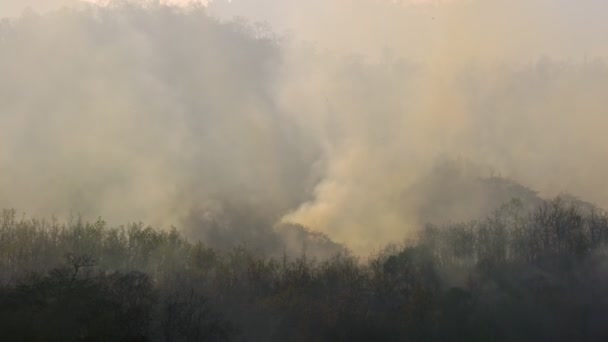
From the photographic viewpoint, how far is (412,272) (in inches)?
3152

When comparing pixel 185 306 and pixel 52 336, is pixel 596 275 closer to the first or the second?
pixel 185 306

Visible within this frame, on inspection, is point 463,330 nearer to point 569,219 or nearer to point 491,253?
point 491,253

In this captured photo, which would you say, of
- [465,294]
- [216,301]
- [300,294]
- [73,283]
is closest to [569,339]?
[465,294]

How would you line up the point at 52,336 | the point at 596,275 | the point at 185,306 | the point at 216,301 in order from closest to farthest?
the point at 52,336 < the point at 185,306 < the point at 216,301 < the point at 596,275

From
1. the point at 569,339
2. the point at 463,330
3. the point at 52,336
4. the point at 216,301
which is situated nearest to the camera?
the point at 52,336

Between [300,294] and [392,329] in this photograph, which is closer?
[392,329]

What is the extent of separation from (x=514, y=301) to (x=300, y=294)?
73.3 feet

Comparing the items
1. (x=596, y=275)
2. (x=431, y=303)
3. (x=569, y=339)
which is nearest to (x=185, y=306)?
(x=431, y=303)

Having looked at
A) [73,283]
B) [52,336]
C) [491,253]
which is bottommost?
[52,336]

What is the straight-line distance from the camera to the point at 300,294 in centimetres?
7344

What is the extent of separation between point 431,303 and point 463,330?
4011 millimetres

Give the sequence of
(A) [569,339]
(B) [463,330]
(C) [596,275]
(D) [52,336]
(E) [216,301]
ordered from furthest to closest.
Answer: (C) [596,275], (A) [569,339], (B) [463,330], (E) [216,301], (D) [52,336]

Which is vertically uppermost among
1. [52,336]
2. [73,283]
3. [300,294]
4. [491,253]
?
[491,253]

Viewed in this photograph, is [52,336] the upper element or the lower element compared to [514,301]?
lower
